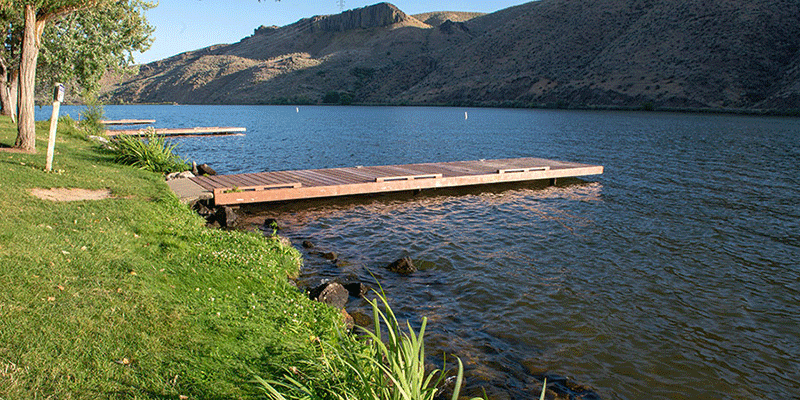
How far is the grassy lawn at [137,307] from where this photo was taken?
450 centimetres

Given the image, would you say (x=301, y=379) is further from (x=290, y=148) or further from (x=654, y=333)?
(x=290, y=148)

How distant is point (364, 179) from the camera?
55.8 feet

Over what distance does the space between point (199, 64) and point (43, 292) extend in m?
209

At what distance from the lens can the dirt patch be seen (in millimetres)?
10180

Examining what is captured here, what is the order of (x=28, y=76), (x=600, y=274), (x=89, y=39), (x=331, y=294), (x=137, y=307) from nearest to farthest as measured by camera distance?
1. (x=137, y=307)
2. (x=331, y=294)
3. (x=600, y=274)
4. (x=28, y=76)
5. (x=89, y=39)

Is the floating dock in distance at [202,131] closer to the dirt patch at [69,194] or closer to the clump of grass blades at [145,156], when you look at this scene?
the clump of grass blades at [145,156]

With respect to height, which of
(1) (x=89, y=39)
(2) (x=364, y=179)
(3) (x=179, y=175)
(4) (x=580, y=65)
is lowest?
(2) (x=364, y=179)

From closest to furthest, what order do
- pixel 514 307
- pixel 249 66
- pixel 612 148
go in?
pixel 514 307 < pixel 612 148 < pixel 249 66

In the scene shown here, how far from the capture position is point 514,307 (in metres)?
8.70

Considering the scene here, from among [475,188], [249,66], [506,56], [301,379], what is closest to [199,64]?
[249,66]

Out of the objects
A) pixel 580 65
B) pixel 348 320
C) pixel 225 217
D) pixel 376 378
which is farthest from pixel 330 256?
pixel 580 65

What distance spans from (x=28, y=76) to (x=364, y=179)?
34.2 ft

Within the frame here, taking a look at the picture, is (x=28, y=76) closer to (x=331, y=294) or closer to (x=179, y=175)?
(x=179, y=175)

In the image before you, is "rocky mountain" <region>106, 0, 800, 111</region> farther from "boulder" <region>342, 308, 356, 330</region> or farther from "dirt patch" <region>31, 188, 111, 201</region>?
"boulder" <region>342, 308, 356, 330</region>
